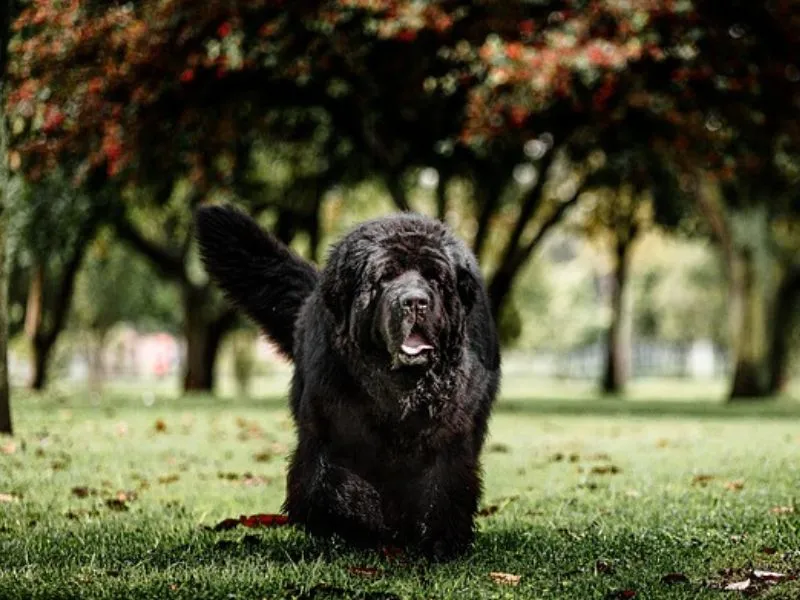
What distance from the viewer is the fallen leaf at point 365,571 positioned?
462 cm

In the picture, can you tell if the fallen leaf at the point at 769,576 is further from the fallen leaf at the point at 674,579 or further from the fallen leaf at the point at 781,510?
the fallen leaf at the point at 781,510

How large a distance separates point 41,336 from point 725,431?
1697cm

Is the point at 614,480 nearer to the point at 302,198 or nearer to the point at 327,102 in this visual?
the point at 327,102

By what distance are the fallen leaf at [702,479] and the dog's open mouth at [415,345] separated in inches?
159

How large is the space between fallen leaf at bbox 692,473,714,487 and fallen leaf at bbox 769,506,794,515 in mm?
1419

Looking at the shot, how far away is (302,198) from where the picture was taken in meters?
23.2

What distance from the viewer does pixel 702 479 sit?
8352 millimetres

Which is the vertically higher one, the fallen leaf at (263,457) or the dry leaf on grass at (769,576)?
the dry leaf on grass at (769,576)

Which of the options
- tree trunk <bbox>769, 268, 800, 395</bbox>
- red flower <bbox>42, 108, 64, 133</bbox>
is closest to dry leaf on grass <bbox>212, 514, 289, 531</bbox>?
red flower <bbox>42, 108, 64, 133</bbox>

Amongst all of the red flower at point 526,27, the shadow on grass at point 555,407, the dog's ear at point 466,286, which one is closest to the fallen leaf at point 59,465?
the dog's ear at point 466,286

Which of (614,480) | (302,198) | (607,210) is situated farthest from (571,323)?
(614,480)

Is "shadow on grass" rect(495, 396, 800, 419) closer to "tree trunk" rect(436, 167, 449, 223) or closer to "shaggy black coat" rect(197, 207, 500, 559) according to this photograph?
"tree trunk" rect(436, 167, 449, 223)

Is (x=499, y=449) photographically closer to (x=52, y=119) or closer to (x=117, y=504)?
(x=117, y=504)

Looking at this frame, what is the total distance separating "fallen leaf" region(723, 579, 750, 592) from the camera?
4426 millimetres
